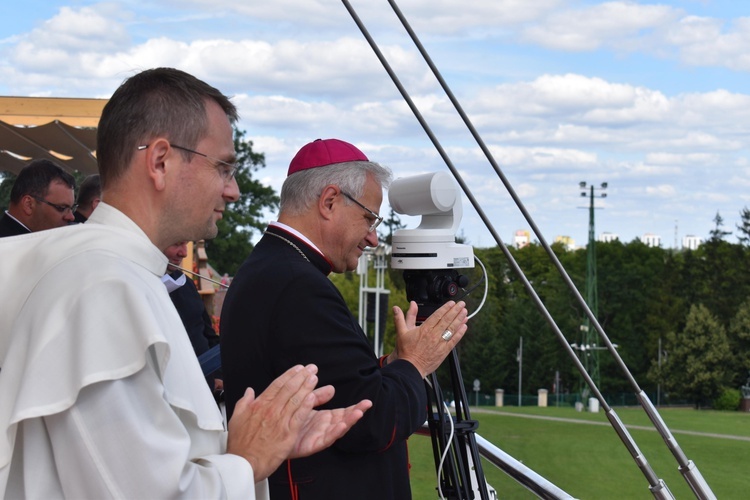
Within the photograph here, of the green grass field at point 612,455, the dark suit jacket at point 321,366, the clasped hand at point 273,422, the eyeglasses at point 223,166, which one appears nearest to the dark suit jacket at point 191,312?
the green grass field at point 612,455

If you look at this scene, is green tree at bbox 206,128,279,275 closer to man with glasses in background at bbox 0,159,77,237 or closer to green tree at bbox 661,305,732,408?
green tree at bbox 661,305,732,408

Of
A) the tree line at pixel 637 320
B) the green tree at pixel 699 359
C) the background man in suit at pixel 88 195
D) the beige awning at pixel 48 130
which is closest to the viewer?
the background man in suit at pixel 88 195

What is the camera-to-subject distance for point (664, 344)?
69750mm

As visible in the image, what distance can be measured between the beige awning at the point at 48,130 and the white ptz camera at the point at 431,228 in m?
6.18

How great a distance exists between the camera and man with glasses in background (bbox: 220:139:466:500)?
288 cm

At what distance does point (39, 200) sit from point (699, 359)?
62631 millimetres

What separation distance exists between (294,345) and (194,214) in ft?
2.89

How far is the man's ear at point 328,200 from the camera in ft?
10.9

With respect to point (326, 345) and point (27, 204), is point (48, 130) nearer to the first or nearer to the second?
point (27, 204)

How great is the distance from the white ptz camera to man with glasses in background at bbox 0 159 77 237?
3036 mm

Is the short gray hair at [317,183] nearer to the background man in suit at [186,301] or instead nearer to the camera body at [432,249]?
the camera body at [432,249]

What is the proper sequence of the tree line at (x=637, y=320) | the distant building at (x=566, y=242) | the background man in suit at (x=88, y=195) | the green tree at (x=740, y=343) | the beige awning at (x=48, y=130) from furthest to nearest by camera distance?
the distant building at (x=566, y=242)
the tree line at (x=637, y=320)
the green tree at (x=740, y=343)
the beige awning at (x=48, y=130)
the background man in suit at (x=88, y=195)

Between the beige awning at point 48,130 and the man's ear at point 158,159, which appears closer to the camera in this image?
the man's ear at point 158,159

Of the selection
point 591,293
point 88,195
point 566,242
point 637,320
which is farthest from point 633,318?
point 88,195
